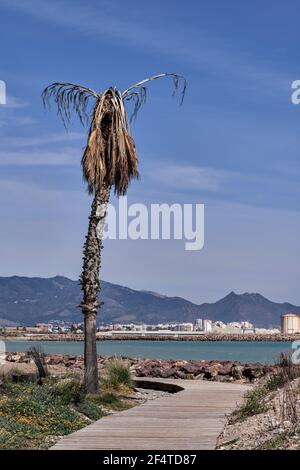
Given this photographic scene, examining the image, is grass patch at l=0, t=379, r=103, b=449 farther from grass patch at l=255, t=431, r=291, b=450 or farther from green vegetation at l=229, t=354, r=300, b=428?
grass patch at l=255, t=431, r=291, b=450

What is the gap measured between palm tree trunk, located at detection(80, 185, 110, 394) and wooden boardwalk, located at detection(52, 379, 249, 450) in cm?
195

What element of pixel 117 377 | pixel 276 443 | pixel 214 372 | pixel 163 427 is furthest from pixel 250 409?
pixel 214 372

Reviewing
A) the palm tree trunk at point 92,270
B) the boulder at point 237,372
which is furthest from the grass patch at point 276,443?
the boulder at point 237,372

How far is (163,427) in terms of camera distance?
14977 mm

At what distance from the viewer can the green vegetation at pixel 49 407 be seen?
14125 mm

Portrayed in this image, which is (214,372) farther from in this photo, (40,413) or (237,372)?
(40,413)

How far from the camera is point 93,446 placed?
41.4 feet

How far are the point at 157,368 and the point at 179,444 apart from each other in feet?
61.2

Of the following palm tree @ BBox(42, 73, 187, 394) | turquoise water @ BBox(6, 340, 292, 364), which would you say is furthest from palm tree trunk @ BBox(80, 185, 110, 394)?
turquoise water @ BBox(6, 340, 292, 364)

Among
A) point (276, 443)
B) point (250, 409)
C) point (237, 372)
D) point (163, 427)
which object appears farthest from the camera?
point (237, 372)

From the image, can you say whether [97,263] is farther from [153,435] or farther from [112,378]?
[153,435]

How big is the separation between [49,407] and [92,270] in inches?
180

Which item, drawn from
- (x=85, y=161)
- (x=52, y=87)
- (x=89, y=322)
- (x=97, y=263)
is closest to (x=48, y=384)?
(x=89, y=322)

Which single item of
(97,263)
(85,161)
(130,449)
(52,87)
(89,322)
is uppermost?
(52,87)
